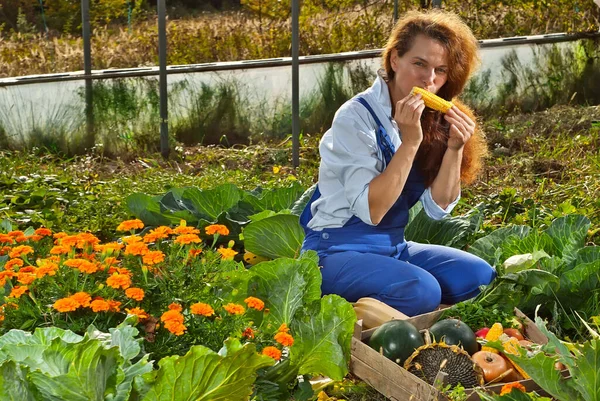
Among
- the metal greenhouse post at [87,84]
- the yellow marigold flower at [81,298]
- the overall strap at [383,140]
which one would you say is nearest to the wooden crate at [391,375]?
the overall strap at [383,140]

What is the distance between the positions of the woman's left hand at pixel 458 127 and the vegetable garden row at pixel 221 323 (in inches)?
20.8

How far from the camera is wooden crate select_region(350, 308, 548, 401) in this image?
300 centimetres

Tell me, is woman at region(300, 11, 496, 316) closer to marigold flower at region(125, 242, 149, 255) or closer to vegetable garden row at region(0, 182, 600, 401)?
vegetable garden row at region(0, 182, 600, 401)

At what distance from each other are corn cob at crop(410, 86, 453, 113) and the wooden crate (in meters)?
0.85

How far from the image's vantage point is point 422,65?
387 centimetres

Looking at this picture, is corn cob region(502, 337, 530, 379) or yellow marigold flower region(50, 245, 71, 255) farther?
corn cob region(502, 337, 530, 379)

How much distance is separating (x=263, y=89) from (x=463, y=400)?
4.64 meters

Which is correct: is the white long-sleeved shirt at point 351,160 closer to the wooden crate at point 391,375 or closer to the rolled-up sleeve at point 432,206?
the rolled-up sleeve at point 432,206

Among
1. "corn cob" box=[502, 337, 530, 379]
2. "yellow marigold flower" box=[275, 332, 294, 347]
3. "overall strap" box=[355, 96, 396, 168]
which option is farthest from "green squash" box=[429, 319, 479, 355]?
"overall strap" box=[355, 96, 396, 168]

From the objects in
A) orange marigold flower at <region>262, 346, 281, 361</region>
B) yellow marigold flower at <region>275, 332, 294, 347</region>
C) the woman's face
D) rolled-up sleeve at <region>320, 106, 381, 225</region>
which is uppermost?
the woman's face

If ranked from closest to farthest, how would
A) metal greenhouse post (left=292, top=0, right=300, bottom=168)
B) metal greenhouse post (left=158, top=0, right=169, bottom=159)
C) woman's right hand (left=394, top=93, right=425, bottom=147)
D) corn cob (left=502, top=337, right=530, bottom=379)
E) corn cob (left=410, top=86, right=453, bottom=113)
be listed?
corn cob (left=502, top=337, right=530, bottom=379)
woman's right hand (left=394, top=93, right=425, bottom=147)
corn cob (left=410, top=86, right=453, bottom=113)
metal greenhouse post (left=292, top=0, right=300, bottom=168)
metal greenhouse post (left=158, top=0, right=169, bottom=159)

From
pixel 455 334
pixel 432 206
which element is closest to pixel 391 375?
pixel 455 334

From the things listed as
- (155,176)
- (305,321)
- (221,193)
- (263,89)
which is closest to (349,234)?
(305,321)

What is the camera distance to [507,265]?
155 inches
